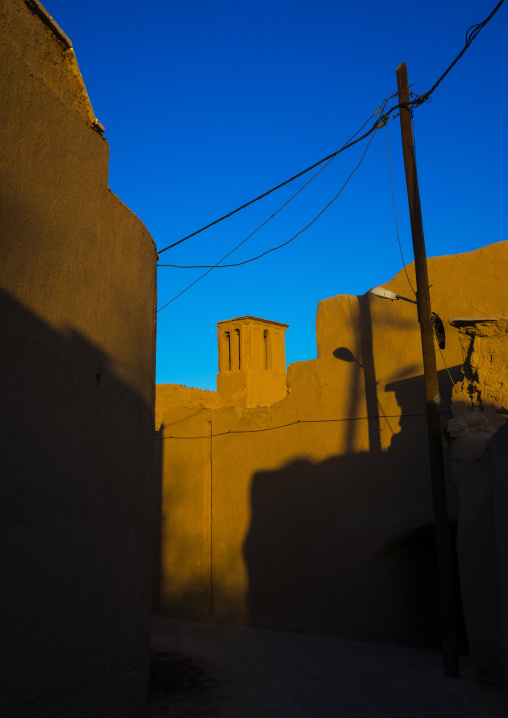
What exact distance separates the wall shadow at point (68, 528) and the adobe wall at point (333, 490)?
469 centimetres

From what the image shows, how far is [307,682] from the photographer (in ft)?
23.2

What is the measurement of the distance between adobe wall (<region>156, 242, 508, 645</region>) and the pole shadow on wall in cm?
2

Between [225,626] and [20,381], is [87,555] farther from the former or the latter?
[225,626]

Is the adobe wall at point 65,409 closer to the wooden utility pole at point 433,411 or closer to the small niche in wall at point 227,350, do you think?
the wooden utility pole at point 433,411

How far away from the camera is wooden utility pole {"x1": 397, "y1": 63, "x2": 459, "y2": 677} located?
24.3ft

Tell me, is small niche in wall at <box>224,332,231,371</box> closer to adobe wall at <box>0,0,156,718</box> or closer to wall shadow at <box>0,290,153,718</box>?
adobe wall at <box>0,0,156,718</box>

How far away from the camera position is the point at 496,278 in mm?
9625

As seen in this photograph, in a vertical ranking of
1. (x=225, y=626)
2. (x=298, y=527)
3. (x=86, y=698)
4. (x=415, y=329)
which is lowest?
(x=225, y=626)

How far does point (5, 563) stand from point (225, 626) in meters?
7.82

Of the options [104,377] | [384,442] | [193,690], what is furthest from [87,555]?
[384,442]

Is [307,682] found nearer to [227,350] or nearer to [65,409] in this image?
[65,409]

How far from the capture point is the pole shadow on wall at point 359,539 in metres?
9.49

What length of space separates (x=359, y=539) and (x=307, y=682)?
3.03 metres

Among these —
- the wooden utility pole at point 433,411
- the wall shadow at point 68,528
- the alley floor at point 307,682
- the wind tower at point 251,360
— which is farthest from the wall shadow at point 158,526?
the wind tower at point 251,360
